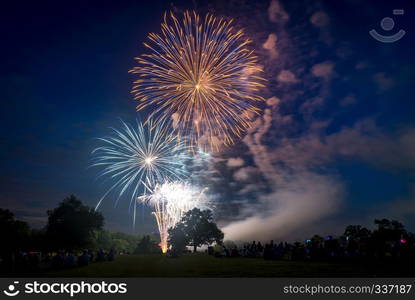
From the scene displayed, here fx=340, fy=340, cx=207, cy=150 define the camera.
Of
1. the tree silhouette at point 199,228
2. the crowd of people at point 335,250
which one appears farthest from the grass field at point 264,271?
the tree silhouette at point 199,228

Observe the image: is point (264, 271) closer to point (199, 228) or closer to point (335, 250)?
point (335, 250)

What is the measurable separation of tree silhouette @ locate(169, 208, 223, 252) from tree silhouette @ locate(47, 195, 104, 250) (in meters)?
18.1

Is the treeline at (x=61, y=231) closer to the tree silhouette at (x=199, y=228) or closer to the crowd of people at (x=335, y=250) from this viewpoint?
the tree silhouette at (x=199, y=228)

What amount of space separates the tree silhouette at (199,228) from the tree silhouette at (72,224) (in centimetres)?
1810

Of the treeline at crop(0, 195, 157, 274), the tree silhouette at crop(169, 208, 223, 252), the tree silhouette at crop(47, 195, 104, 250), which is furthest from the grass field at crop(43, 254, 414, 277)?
the tree silhouette at crop(169, 208, 223, 252)

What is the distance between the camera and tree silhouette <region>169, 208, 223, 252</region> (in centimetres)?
7469

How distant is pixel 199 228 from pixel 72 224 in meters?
26.4

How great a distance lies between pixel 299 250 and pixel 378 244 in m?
6.37

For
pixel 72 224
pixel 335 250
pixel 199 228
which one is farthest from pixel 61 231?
pixel 335 250

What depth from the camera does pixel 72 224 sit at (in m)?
64.4

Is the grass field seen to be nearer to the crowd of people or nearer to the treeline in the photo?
the crowd of people

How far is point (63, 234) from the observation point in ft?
209

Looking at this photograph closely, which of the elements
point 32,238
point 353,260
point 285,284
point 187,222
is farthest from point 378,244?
point 32,238

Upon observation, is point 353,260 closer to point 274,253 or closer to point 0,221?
point 274,253
